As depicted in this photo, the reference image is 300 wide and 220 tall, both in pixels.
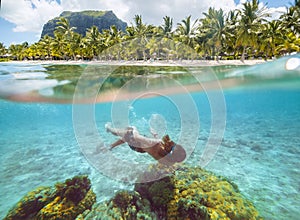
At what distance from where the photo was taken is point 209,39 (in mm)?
24125

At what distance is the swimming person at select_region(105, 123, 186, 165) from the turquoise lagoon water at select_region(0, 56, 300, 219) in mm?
171

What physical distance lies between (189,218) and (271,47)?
1008 inches

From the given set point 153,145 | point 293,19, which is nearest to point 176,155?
point 153,145

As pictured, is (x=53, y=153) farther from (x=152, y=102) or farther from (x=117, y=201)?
(x=152, y=102)

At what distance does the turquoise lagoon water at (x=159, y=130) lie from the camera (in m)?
2.40

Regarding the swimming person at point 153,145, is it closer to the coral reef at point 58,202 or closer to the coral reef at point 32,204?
the coral reef at point 58,202

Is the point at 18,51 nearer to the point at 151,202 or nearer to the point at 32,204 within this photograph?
the point at 32,204

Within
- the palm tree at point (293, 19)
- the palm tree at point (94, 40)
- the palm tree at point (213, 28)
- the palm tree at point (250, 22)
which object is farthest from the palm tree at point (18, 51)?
the palm tree at point (293, 19)

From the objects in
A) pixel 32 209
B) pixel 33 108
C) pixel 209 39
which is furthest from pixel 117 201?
pixel 209 39

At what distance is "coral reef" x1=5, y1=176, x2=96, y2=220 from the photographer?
105 inches

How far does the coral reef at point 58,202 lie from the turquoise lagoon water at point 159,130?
432 millimetres

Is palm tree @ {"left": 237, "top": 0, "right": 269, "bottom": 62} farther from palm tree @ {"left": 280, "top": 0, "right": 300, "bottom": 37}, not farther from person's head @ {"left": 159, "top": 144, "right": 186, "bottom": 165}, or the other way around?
person's head @ {"left": 159, "top": 144, "right": 186, "bottom": 165}

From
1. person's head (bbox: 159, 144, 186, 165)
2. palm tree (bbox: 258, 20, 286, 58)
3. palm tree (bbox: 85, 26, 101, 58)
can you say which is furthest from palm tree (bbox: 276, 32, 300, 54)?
person's head (bbox: 159, 144, 186, 165)

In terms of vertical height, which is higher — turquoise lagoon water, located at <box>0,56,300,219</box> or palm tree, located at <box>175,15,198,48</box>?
palm tree, located at <box>175,15,198,48</box>
